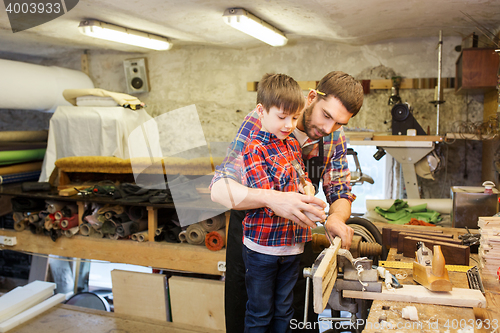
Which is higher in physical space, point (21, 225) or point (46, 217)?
point (46, 217)

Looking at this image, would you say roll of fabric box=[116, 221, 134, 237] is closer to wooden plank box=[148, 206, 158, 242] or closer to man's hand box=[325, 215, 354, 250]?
wooden plank box=[148, 206, 158, 242]

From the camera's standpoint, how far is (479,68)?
355 centimetres

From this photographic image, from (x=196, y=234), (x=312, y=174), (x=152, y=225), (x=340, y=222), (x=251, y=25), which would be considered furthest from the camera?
(x=251, y=25)

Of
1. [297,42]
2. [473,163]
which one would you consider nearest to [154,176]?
[297,42]

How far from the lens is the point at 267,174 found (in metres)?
1.36

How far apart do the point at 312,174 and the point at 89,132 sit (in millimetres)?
2592

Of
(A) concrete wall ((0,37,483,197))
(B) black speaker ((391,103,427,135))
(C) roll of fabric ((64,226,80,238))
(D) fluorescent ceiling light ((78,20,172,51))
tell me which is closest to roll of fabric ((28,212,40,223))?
(C) roll of fabric ((64,226,80,238))

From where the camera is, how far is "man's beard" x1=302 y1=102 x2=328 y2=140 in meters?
1.44

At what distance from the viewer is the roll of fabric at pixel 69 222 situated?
307 centimetres

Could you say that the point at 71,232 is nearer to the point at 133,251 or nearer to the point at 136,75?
the point at 133,251

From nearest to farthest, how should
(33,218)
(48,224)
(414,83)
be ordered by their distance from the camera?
(48,224), (33,218), (414,83)

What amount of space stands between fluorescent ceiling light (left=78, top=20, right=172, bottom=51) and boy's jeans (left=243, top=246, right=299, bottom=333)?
3.16 meters

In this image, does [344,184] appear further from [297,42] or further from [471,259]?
[297,42]

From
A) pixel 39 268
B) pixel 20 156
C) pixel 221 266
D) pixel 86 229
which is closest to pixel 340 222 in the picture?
pixel 221 266
